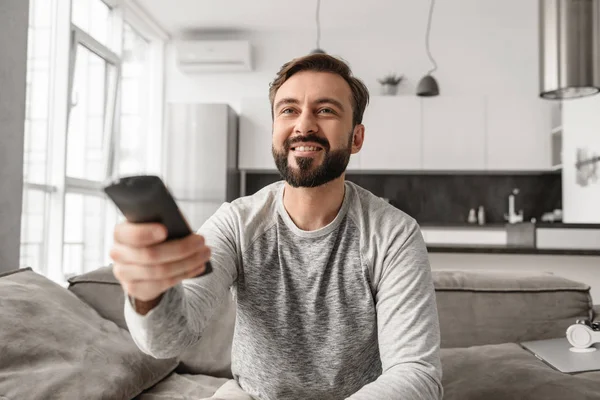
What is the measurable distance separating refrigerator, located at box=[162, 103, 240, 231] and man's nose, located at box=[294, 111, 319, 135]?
13.4ft

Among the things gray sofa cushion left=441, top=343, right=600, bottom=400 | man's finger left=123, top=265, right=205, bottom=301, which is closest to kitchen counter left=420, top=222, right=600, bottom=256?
gray sofa cushion left=441, top=343, right=600, bottom=400

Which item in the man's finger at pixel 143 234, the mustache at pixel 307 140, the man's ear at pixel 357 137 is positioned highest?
the man's ear at pixel 357 137

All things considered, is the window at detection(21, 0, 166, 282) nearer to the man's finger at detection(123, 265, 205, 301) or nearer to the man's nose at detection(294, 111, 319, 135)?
the man's nose at detection(294, 111, 319, 135)

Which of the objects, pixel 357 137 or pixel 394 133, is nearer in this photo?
pixel 357 137

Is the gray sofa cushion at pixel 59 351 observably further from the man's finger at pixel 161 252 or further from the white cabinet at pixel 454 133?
the white cabinet at pixel 454 133

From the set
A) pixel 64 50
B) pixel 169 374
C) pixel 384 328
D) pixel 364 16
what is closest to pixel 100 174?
pixel 64 50

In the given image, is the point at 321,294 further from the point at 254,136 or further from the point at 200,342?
the point at 254,136

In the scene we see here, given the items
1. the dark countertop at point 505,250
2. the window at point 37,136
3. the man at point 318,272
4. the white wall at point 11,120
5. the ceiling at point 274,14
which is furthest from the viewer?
the ceiling at point 274,14

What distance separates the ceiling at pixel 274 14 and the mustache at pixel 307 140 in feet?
13.3

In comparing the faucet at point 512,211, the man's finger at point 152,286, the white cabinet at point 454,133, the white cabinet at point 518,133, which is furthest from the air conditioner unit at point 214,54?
the man's finger at point 152,286

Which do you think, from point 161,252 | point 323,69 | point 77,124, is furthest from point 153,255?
point 77,124

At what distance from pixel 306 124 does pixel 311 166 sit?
10 cm

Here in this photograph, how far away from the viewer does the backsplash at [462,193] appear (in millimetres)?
5789

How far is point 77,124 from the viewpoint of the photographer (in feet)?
14.3
